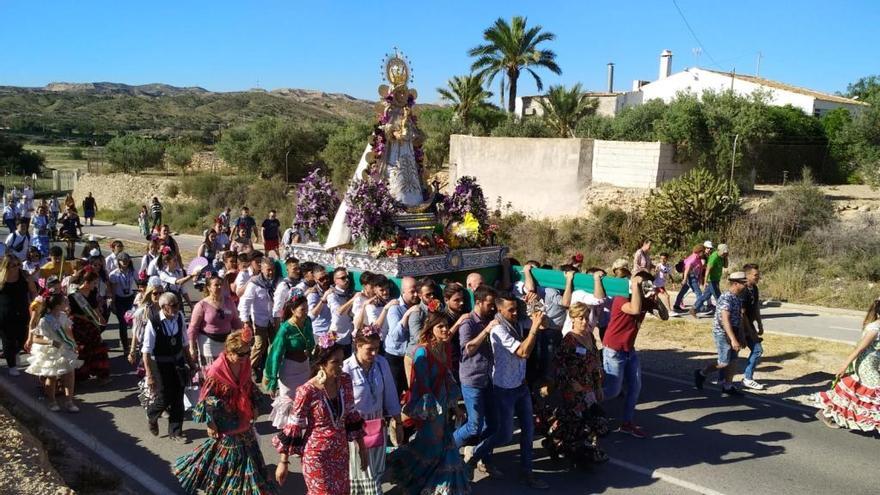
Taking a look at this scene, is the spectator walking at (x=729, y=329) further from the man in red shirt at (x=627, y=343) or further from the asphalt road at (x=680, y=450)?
the man in red shirt at (x=627, y=343)

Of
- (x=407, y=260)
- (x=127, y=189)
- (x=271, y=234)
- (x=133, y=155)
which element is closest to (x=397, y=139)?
(x=407, y=260)

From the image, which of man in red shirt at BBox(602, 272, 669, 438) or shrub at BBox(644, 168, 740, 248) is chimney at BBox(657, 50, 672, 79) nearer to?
shrub at BBox(644, 168, 740, 248)

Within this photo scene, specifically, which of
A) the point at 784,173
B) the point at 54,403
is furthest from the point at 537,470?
the point at 784,173

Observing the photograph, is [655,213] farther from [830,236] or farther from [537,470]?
[537,470]

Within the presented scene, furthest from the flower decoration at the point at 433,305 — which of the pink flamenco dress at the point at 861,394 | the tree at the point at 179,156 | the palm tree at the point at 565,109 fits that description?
the tree at the point at 179,156

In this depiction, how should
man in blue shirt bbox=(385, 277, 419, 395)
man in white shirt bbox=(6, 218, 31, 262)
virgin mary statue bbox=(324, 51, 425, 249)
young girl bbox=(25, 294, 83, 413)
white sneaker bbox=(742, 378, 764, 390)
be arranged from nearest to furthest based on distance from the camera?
man in blue shirt bbox=(385, 277, 419, 395) < young girl bbox=(25, 294, 83, 413) < white sneaker bbox=(742, 378, 764, 390) < virgin mary statue bbox=(324, 51, 425, 249) < man in white shirt bbox=(6, 218, 31, 262)

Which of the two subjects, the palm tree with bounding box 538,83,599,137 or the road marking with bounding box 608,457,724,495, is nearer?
the road marking with bounding box 608,457,724,495

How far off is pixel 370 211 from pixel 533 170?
1492cm

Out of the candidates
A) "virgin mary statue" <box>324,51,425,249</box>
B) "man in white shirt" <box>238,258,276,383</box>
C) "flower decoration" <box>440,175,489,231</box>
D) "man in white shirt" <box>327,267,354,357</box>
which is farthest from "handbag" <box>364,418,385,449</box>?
"flower decoration" <box>440,175,489,231</box>

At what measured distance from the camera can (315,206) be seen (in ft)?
33.1

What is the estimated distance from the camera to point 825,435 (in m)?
7.65

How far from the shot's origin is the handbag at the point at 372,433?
5387mm

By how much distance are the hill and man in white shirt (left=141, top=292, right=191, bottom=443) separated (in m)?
85.8

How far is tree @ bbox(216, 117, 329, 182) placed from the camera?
36344 mm
